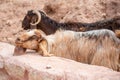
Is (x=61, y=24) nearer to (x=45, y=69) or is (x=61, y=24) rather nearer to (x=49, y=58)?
(x=49, y=58)

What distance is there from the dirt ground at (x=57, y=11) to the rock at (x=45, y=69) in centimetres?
277

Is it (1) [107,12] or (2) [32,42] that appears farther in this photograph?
(1) [107,12]

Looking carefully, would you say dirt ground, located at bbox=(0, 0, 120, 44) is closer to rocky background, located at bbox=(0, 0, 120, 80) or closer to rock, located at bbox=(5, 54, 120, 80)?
rocky background, located at bbox=(0, 0, 120, 80)

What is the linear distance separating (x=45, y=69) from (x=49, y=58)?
1.63 ft

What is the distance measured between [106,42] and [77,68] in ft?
3.06

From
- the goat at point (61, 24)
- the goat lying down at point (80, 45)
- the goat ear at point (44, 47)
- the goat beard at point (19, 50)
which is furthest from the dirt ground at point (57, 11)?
the goat beard at point (19, 50)

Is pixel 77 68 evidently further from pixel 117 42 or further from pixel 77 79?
pixel 117 42

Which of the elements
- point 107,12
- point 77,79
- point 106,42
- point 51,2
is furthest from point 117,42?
point 51,2

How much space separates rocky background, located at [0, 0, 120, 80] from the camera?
125 inches

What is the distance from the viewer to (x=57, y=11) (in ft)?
23.1

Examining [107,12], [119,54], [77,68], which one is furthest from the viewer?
[107,12]

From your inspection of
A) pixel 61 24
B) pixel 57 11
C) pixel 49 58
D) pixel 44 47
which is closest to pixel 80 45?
pixel 44 47

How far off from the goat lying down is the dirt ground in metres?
2.17

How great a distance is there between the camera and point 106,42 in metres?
4.10
